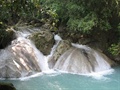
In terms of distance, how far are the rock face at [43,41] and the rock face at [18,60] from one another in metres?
0.52

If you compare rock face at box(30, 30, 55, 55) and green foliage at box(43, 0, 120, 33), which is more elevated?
green foliage at box(43, 0, 120, 33)

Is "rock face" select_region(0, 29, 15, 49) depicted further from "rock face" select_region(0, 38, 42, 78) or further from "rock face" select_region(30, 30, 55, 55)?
"rock face" select_region(30, 30, 55, 55)

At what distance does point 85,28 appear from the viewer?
10.8m

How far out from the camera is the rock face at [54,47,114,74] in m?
10.7

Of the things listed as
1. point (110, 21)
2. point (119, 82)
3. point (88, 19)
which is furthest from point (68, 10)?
point (119, 82)

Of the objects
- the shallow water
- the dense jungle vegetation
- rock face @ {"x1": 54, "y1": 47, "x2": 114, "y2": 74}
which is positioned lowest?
the shallow water

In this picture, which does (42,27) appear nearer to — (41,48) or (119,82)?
(41,48)

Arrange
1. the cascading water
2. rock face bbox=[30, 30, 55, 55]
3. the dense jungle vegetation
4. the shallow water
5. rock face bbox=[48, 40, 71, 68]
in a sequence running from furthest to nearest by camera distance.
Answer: rock face bbox=[30, 30, 55, 55] < rock face bbox=[48, 40, 71, 68] < the dense jungle vegetation < the cascading water < the shallow water

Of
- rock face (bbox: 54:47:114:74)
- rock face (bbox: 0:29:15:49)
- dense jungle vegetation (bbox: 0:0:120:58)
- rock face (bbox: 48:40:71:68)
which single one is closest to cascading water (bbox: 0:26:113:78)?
rock face (bbox: 54:47:114:74)

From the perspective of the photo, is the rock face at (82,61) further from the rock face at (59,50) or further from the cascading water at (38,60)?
the rock face at (59,50)

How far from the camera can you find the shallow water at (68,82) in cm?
898

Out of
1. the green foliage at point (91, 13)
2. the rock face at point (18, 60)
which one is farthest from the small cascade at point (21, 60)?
the green foliage at point (91, 13)

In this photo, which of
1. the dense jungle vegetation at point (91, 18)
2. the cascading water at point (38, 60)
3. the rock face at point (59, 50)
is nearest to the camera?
the cascading water at point (38, 60)

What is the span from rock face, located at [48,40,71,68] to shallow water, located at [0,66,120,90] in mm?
915
